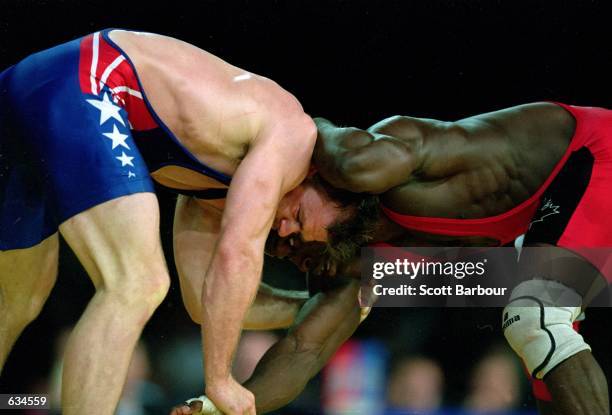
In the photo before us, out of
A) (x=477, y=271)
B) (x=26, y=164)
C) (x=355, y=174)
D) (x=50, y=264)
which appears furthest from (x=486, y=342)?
(x=26, y=164)

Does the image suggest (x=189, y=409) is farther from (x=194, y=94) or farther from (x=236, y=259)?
(x=194, y=94)

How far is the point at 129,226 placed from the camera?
5.15ft

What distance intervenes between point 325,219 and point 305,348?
33cm

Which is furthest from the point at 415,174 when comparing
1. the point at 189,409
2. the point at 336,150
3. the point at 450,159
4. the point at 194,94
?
the point at 189,409

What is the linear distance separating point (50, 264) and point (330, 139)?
71cm

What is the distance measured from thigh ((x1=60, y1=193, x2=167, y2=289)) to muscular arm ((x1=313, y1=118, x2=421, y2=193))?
1.82ft

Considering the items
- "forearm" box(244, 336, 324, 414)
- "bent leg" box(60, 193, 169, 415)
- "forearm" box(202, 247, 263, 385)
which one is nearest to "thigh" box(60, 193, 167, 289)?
"bent leg" box(60, 193, 169, 415)

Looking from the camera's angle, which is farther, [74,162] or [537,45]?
[537,45]

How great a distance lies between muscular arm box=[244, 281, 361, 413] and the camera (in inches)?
87.1

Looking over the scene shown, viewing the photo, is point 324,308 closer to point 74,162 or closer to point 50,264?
point 50,264

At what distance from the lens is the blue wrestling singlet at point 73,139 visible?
162 cm

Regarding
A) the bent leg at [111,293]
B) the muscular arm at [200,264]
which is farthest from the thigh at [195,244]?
the bent leg at [111,293]

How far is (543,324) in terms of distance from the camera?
6.54ft

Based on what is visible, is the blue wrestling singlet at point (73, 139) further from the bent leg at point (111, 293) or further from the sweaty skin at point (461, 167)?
the sweaty skin at point (461, 167)
